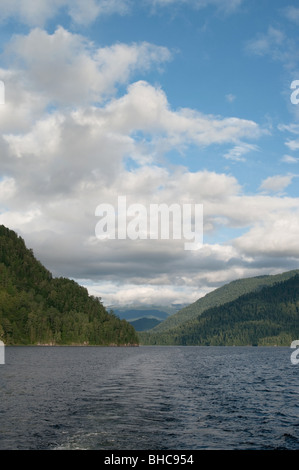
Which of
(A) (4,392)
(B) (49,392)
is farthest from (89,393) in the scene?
(A) (4,392)

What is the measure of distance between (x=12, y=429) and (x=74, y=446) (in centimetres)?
842

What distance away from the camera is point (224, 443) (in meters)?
35.5

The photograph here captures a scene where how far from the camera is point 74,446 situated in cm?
3388
